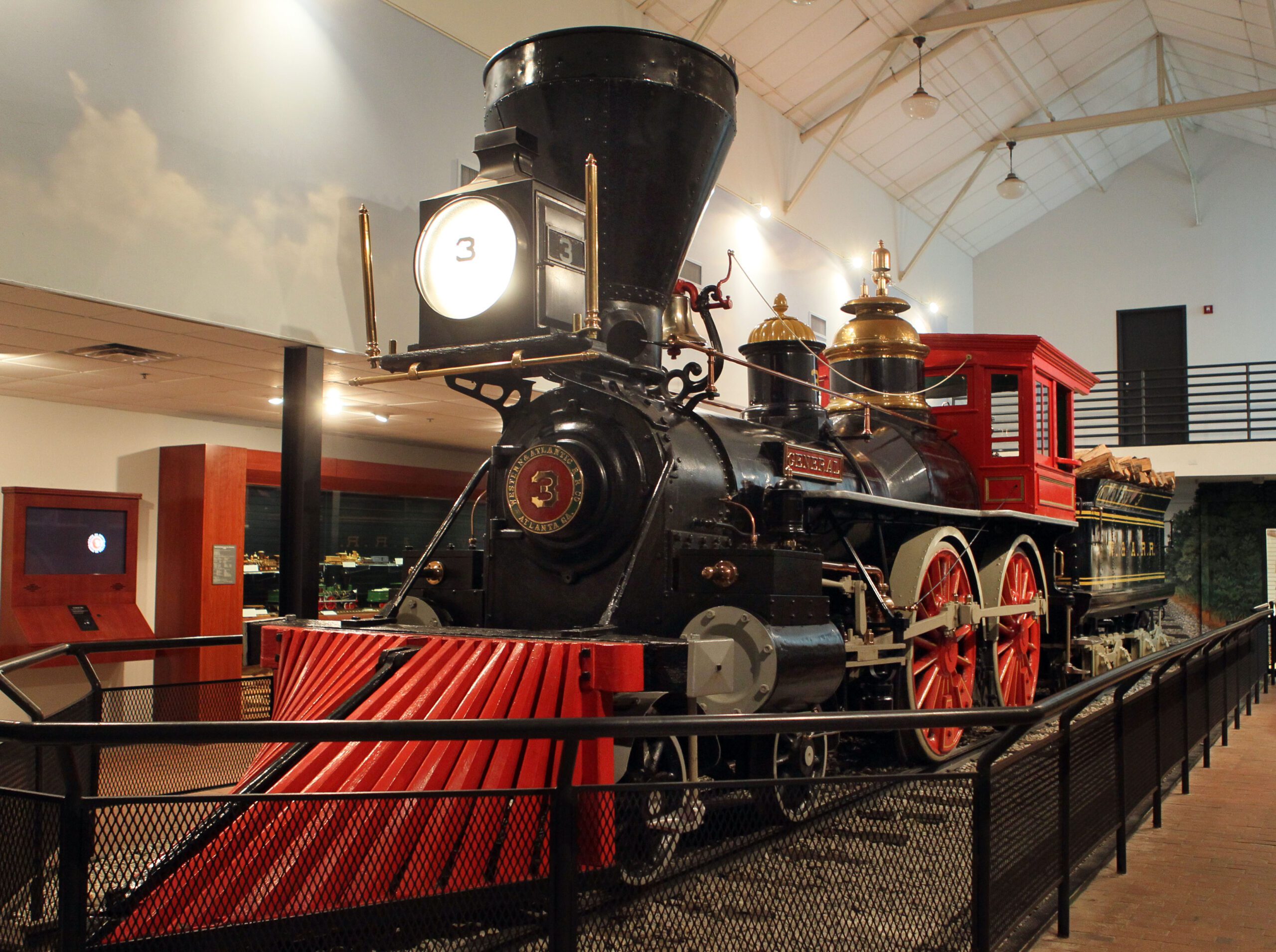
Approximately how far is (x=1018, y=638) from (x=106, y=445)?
634cm

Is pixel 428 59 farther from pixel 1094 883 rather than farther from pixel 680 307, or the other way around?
pixel 1094 883

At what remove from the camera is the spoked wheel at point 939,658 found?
17.9 ft

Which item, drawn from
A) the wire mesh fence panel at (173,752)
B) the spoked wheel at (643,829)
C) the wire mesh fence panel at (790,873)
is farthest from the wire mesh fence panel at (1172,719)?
the wire mesh fence panel at (173,752)

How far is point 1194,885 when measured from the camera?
12.6 ft

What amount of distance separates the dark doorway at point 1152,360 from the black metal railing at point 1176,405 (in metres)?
0.03

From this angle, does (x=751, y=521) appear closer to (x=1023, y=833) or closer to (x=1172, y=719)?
(x=1023, y=833)

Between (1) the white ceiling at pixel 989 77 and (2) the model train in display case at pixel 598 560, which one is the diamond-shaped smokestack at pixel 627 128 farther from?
(1) the white ceiling at pixel 989 77

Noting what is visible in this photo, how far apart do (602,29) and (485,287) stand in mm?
1114

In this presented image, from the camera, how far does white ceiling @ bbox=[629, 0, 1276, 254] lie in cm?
1077

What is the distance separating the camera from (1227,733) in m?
7.24

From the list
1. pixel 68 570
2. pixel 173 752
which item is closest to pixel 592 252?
pixel 173 752

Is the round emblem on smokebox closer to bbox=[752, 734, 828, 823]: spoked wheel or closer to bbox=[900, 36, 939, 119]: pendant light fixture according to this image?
bbox=[752, 734, 828, 823]: spoked wheel

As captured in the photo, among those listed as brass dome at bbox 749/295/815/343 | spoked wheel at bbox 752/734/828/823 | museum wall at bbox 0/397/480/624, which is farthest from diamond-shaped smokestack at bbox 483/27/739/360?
museum wall at bbox 0/397/480/624

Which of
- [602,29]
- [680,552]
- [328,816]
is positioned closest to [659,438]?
[680,552]
